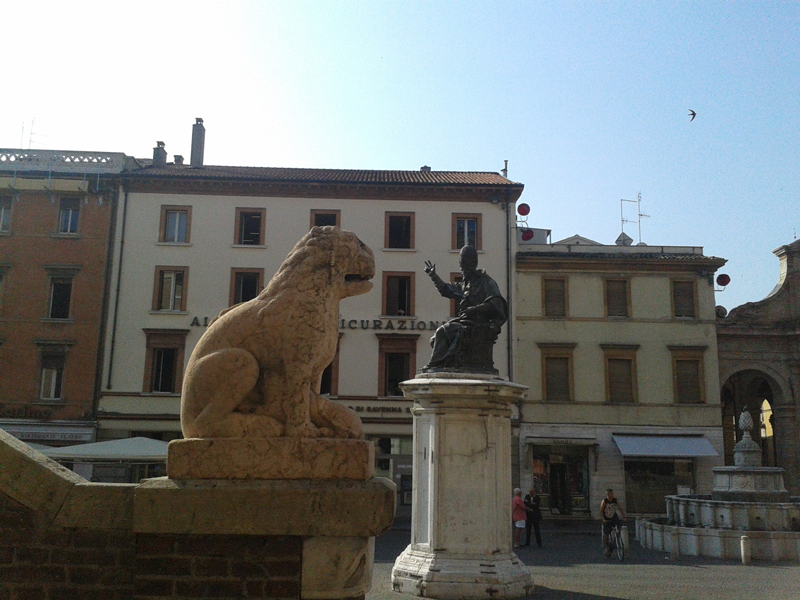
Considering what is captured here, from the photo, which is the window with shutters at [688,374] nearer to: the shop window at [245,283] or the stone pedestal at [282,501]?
the shop window at [245,283]

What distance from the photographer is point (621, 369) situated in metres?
29.1

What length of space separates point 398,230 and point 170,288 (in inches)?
382

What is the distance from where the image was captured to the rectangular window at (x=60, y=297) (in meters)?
28.8

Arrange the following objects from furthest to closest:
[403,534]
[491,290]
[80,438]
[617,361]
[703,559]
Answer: [617,361], [80,438], [403,534], [703,559], [491,290]

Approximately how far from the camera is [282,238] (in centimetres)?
2970

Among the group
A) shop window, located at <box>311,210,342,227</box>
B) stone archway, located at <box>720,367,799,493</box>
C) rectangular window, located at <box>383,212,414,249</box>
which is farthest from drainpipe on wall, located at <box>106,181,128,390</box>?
stone archway, located at <box>720,367,799,493</box>

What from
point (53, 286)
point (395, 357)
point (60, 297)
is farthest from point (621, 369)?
point (53, 286)

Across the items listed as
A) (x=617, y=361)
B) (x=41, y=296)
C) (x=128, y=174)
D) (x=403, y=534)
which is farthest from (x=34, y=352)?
(x=617, y=361)

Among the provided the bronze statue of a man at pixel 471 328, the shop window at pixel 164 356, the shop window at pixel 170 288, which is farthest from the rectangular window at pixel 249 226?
the bronze statue of a man at pixel 471 328

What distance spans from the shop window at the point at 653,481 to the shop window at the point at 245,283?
53.4ft

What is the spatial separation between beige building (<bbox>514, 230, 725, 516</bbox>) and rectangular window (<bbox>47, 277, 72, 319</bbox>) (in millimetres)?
18126

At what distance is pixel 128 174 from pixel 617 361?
2142 centimetres

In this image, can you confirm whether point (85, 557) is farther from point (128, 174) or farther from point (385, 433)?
point (128, 174)

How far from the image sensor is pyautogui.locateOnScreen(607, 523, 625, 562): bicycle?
1483cm
